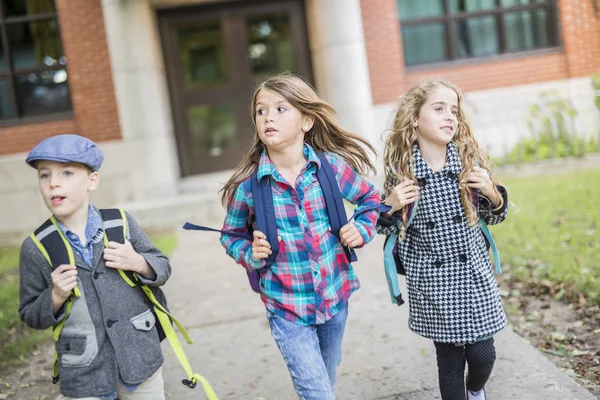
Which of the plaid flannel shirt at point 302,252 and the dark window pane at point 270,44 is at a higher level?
the dark window pane at point 270,44

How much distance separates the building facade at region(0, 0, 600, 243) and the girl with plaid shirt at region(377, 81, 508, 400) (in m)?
6.33

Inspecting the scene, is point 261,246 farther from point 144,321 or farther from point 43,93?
point 43,93

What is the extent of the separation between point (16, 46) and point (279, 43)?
4.11 meters

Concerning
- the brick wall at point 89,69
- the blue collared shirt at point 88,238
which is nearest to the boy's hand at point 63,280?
the blue collared shirt at point 88,238

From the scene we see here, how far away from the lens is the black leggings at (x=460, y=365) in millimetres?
2977

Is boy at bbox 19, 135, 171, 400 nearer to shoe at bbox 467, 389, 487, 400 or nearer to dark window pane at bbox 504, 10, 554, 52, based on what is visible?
shoe at bbox 467, 389, 487, 400

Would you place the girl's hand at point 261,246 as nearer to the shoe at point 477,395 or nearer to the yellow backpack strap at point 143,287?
the yellow backpack strap at point 143,287

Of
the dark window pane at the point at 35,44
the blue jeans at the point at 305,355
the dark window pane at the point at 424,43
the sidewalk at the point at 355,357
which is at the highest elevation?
the dark window pane at the point at 35,44

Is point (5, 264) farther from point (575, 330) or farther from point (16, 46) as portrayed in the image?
point (575, 330)

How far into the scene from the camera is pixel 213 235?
8.38m

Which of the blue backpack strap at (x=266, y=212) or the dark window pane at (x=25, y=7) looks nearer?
the blue backpack strap at (x=266, y=212)

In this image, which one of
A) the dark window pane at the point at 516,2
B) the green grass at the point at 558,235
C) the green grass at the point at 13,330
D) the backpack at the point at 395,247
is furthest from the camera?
the dark window pane at the point at 516,2

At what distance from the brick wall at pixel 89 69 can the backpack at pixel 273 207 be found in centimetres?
766

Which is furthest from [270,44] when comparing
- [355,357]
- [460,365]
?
[460,365]
